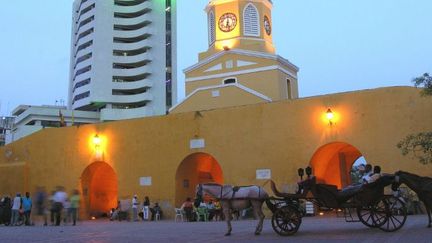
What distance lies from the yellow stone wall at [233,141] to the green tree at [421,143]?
487 mm

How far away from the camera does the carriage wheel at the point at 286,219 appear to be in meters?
11.2

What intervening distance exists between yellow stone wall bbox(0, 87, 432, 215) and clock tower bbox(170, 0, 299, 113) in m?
6.38

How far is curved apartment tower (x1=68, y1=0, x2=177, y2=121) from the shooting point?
79.3m

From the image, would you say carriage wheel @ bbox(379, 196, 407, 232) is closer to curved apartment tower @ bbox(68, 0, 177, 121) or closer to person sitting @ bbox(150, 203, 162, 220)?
person sitting @ bbox(150, 203, 162, 220)

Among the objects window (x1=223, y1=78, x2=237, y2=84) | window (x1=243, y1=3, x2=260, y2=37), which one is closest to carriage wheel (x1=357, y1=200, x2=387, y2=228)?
window (x1=223, y1=78, x2=237, y2=84)

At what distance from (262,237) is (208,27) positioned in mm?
22641

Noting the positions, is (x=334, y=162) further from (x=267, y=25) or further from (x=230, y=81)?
(x=267, y=25)

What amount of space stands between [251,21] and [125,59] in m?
53.5

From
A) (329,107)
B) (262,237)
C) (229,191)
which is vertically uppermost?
(329,107)

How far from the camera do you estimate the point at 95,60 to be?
80625mm

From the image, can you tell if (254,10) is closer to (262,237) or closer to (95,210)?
(95,210)

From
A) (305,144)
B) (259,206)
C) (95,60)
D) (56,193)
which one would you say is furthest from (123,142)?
(95,60)

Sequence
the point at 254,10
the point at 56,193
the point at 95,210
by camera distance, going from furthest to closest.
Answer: the point at 254,10, the point at 95,210, the point at 56,193

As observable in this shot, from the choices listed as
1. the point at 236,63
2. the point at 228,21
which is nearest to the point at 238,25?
the point at 228,21
